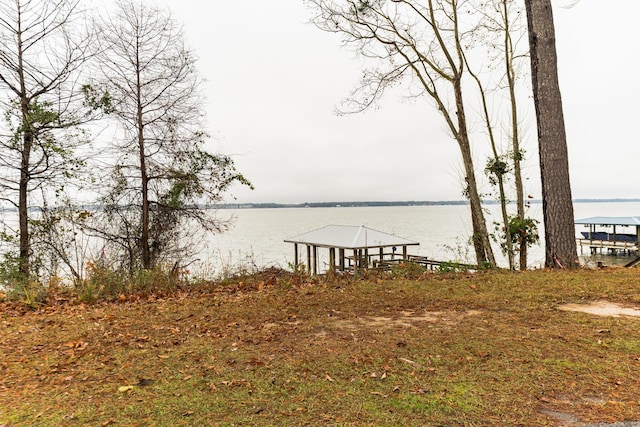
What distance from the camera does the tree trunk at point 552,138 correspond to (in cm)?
799

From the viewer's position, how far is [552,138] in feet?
26.3

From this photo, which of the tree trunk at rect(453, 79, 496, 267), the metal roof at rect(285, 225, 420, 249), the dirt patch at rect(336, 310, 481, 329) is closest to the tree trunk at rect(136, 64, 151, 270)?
the dirt patch at rect(336, 310, 481, 329)

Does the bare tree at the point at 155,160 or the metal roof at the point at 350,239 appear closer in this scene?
the bare tree at the point at 155,160

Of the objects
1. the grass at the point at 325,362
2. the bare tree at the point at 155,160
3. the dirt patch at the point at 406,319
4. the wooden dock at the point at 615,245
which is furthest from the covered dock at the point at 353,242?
the wooden dock at the point at 615,245

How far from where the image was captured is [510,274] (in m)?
7.34

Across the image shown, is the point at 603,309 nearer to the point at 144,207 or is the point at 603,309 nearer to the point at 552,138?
the point at 552,138

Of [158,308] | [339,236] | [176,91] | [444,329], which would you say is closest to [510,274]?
[444,329]

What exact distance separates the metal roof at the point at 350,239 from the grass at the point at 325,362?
12.2m

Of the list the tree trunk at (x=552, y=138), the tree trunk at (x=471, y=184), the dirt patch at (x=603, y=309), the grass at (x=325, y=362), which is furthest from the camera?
the tree trunk at (x=471, y=184)

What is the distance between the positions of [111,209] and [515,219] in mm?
11561

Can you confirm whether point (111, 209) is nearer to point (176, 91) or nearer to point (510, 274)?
point (176, 91)

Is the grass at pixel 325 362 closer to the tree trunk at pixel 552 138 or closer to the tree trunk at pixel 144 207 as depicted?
the tree trunk at pixel 552 138

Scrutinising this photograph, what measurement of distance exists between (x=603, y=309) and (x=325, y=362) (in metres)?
3.82

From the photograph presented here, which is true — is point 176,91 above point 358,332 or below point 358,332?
above
